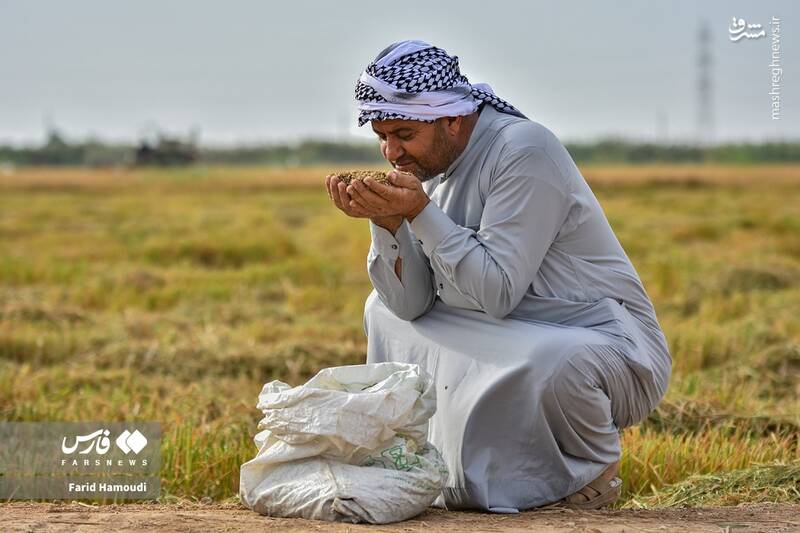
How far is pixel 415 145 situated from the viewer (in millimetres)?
3520

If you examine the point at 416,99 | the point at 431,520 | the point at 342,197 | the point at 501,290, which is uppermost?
the point at 416,99

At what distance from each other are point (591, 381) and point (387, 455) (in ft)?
1.92

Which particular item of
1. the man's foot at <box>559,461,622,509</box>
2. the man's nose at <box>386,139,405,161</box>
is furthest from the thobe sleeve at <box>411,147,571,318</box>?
the man's foot at <box>559,461,622,509</box>

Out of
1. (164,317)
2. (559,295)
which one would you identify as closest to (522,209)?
(559,295)

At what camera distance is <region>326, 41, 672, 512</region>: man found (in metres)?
3.33

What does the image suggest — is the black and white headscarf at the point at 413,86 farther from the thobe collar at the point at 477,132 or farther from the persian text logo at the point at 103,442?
the persian text logo at the point at 103,442

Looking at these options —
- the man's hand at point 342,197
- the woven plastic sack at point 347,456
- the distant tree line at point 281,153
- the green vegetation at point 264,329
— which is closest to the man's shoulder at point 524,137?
the man's hand at point 342,197

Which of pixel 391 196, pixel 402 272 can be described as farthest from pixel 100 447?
pixel 391 196

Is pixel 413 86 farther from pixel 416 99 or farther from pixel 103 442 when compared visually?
pixel 103 442

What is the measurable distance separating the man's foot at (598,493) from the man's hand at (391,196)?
93 centimetres

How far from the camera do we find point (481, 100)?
3654 mm

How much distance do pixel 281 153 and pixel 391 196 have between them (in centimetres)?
5646

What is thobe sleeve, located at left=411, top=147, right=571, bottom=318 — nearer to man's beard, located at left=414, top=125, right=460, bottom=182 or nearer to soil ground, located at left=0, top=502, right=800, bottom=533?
man's beard, located at left=414, top=125, right=460, bottom=182

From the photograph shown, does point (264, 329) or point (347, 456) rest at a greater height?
point (347, 456)
